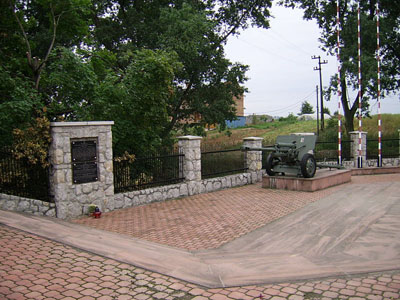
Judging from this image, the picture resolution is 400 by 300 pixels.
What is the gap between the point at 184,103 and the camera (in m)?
21.9

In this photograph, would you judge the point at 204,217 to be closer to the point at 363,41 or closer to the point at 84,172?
the point at 84,172

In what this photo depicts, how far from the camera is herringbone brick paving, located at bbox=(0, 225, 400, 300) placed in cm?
454

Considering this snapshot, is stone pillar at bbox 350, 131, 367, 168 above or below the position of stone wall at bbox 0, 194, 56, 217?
above

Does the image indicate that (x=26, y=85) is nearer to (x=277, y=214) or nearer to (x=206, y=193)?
(x=206, y=193)

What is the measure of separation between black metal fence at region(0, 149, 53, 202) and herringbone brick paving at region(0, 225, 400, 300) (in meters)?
3.38

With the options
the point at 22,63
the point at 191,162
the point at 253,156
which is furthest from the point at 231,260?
the point at 22,63

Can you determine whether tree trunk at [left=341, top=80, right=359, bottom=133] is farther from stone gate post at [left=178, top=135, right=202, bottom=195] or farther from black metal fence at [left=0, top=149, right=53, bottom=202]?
black metal fence at [left=0, top=149, right=53, bottom=202]

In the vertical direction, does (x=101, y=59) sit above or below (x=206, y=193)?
above

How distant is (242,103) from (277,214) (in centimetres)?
6837

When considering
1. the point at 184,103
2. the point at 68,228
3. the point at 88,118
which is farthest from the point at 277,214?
the point at 184,103

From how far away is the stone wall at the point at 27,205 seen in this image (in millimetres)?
8562

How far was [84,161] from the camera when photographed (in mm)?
8852

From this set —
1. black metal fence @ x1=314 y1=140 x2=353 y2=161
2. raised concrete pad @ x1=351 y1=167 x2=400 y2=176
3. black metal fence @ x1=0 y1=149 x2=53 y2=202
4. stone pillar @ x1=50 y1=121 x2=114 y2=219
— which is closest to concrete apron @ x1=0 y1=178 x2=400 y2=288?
stone pillar @ x1=50 y1=121 x2=114 y2=219

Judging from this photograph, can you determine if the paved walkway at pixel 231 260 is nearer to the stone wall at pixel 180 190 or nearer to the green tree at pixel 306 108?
the stone wall at pixel 180 190
